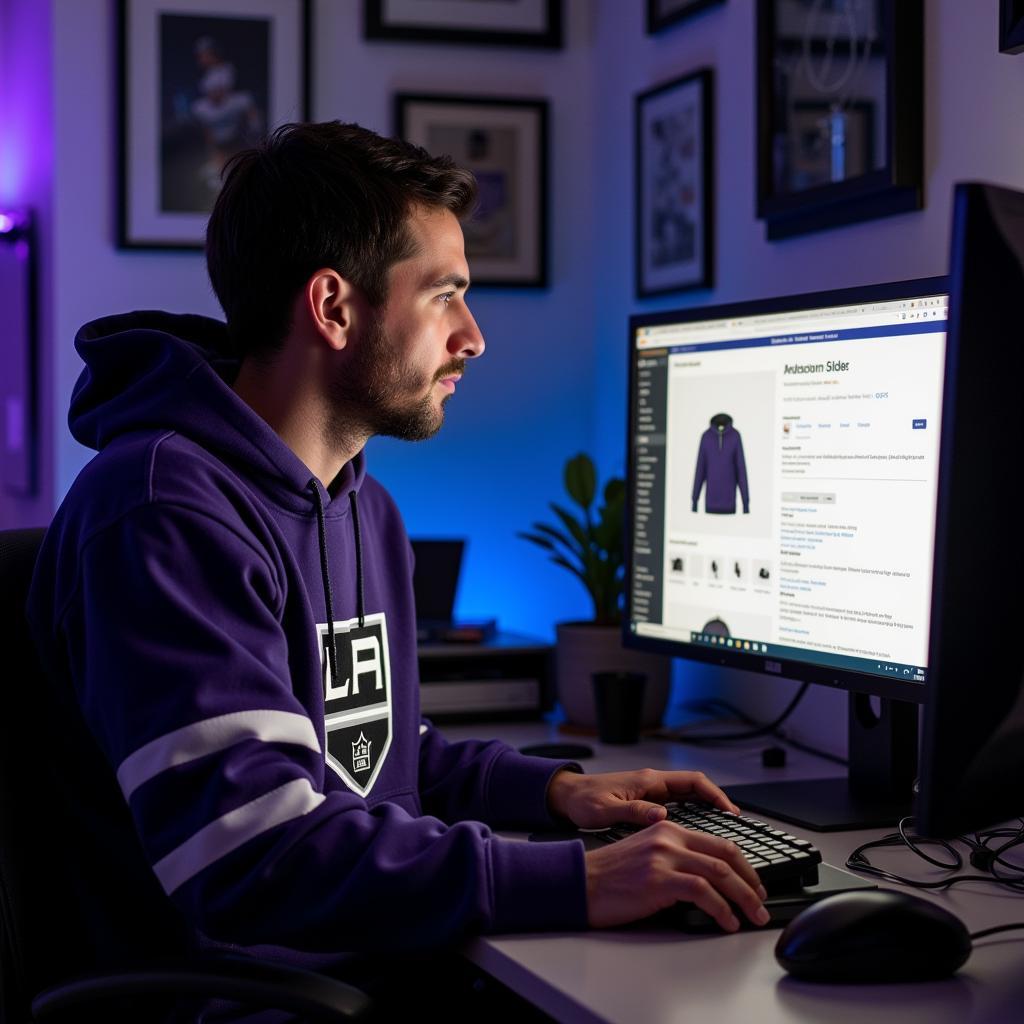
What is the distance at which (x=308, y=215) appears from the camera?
1352 mm

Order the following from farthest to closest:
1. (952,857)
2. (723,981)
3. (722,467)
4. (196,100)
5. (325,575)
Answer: (196,100), (722,467), (325,575), (952,857), (723,981)

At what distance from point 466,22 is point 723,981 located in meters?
1.98

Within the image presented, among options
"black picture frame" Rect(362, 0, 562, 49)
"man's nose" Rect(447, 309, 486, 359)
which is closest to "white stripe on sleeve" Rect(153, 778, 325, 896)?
"man's nose" Rect(447, 309, 486, 359)

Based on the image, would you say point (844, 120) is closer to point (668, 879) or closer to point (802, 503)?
point (802, 503)

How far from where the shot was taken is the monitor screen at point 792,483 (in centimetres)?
132

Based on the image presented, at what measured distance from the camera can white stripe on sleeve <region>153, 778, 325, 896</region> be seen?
0.97m

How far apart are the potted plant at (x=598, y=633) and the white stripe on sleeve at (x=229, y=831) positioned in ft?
2.90

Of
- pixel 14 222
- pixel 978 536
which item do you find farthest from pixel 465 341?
pixel 14 222

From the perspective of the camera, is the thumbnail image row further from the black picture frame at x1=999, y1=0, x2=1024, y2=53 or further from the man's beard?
the black picture frame at x1=999, y1=0, x2=1024, y2=53

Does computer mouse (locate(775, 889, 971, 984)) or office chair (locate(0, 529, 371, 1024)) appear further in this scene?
office chair (locate(0, 529, 371, 1024))

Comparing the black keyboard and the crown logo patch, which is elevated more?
the crown logo patch

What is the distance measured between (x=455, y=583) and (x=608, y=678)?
582 millimetres

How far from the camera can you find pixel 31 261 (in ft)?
9.14

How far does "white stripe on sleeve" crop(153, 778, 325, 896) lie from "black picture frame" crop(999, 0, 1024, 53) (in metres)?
1.08
